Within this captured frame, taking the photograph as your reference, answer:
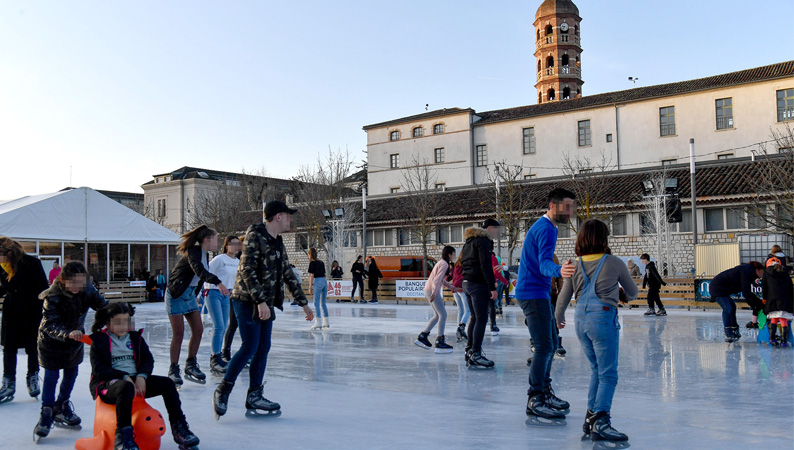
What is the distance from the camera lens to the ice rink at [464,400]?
516cm

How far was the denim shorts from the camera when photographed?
7625mm

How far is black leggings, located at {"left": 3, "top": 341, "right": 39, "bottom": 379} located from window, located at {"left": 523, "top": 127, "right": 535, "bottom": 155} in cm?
4619

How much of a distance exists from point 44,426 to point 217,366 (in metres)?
3.20

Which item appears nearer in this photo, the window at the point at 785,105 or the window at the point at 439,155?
the window at the point at 785,105

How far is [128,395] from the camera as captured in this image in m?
4.57

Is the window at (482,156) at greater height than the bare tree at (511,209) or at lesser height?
greater

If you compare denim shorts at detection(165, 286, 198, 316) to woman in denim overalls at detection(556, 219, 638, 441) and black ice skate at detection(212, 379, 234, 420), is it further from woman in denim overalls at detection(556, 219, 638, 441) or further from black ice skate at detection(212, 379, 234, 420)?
woman in denim overalls at detection(556, 219, 638, 441)

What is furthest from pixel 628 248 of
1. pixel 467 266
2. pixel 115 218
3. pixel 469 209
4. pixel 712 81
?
pixel 467 266

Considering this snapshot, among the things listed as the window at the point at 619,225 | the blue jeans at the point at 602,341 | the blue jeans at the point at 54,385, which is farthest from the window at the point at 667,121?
the blue jeans at the point at 54,385

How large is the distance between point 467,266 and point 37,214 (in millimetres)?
23081

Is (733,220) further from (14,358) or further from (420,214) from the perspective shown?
(14,358)

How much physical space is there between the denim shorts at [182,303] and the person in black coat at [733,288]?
7.77 meters

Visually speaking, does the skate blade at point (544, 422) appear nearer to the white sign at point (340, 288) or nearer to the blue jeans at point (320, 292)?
the blue jeans at point (320, 292)

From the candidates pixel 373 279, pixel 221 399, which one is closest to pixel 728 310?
pixel 221 399
